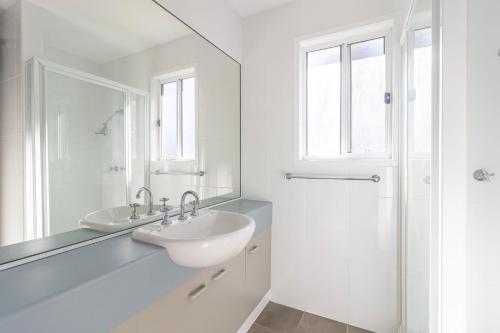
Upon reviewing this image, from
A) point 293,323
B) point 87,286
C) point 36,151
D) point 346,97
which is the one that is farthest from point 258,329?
point 346,97

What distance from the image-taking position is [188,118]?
5.12ft

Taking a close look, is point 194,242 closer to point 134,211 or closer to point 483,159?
point 134,211

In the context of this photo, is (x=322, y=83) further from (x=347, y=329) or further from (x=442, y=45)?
→ (x=347, y=329)

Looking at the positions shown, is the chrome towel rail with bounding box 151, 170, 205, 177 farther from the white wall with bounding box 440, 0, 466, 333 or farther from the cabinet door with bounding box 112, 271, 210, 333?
the white wall with bounding box 440, 0, 466, 333

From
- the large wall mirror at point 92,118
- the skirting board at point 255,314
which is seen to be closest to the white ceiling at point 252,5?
the large wall mirror at point 92,118

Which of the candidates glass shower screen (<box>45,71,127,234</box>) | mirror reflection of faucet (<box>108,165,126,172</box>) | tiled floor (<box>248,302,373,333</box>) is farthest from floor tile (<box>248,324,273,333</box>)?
mirror reflection of faucet (<box>108,165,126,172</box>)

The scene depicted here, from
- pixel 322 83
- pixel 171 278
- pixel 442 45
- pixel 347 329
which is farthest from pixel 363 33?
pixel 347 329

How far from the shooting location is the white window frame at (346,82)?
59.7 inches

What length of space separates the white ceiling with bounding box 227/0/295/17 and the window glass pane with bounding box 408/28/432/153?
1120 millimetres

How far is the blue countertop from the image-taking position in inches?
21.5

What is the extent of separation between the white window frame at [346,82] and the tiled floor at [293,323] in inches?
46.1

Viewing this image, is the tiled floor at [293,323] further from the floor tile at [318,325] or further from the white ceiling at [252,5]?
the white ceiling at [252,5]

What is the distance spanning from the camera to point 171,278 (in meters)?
0.92

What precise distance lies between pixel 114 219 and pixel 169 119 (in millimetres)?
644
